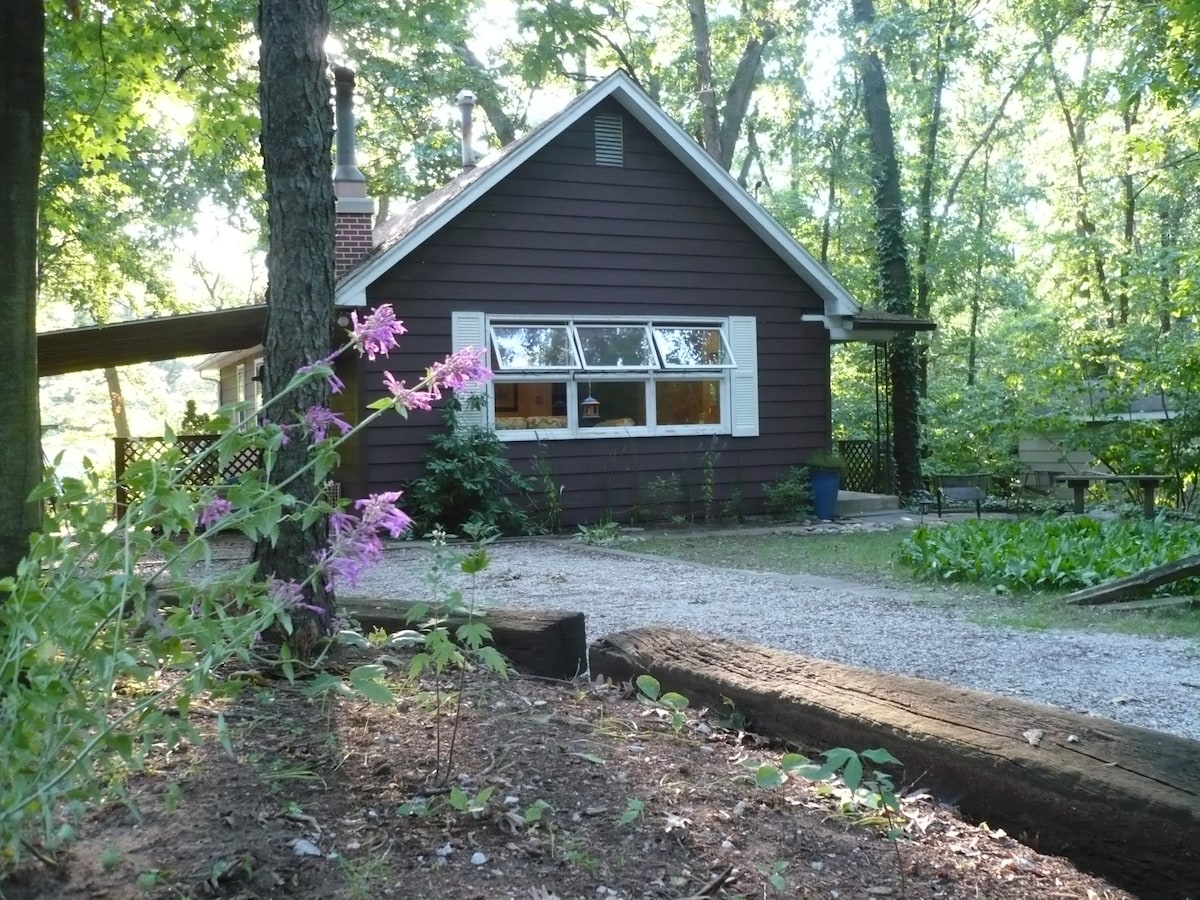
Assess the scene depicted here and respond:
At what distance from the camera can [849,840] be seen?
234cm

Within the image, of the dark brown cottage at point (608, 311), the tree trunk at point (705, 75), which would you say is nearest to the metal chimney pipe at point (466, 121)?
the dark brown cottage at point (608, 311)

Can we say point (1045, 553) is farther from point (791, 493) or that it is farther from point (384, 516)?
point (384, 516)

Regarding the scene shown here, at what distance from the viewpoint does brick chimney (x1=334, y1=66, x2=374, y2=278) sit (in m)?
12.3

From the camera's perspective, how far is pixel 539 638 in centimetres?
368

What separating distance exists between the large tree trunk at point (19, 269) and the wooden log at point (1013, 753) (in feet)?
6.71

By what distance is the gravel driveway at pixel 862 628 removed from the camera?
447 cm

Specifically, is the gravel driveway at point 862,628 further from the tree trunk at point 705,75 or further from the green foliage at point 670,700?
the tree trunk at point 705,75

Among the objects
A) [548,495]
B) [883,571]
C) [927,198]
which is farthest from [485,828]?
[927,198]

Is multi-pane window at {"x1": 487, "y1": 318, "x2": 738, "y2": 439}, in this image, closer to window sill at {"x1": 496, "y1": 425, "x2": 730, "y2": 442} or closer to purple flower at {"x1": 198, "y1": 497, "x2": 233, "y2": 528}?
window sill at {"x1": 496, "y1": 425, "x2": 730, "y2": 442}

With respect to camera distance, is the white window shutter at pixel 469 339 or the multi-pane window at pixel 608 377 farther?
the multi-pane window at pixel 608 377

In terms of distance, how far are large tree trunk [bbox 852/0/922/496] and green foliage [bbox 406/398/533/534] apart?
7616mm

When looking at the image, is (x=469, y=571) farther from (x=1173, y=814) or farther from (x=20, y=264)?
(x=20, y=264)

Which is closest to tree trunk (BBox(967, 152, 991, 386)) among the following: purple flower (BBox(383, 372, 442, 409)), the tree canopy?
the tree canopy

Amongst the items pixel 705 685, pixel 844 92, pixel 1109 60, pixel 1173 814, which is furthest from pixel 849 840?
pixel 1109 60
